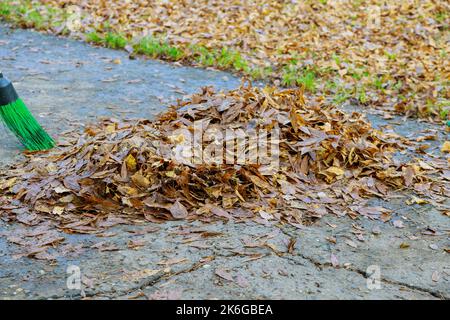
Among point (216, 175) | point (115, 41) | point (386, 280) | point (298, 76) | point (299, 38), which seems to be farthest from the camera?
point (299, 38)

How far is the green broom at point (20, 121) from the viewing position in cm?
412

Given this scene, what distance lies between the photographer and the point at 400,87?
6.04 metres

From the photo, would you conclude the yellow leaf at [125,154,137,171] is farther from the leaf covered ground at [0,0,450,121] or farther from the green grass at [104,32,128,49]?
the green grass at [104,32,128,49]

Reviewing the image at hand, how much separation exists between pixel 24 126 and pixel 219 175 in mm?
1571

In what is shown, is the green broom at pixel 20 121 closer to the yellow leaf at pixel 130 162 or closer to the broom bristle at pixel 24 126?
the broom bristle at pixel 24 126

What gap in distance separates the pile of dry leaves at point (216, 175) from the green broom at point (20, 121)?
0.39ft

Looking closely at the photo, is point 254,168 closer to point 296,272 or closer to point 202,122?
point 202,122

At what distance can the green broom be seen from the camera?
412 centimetres

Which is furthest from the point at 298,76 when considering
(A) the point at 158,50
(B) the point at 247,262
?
(B) the point at 247,262

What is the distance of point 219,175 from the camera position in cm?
358

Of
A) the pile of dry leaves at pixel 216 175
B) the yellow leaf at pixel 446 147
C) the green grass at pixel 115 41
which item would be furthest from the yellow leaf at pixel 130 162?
the green grass at pixel 115 41

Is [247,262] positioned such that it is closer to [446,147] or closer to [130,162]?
[130,162]

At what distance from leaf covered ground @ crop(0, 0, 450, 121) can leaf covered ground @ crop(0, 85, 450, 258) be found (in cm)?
158

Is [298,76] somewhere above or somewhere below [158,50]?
below
